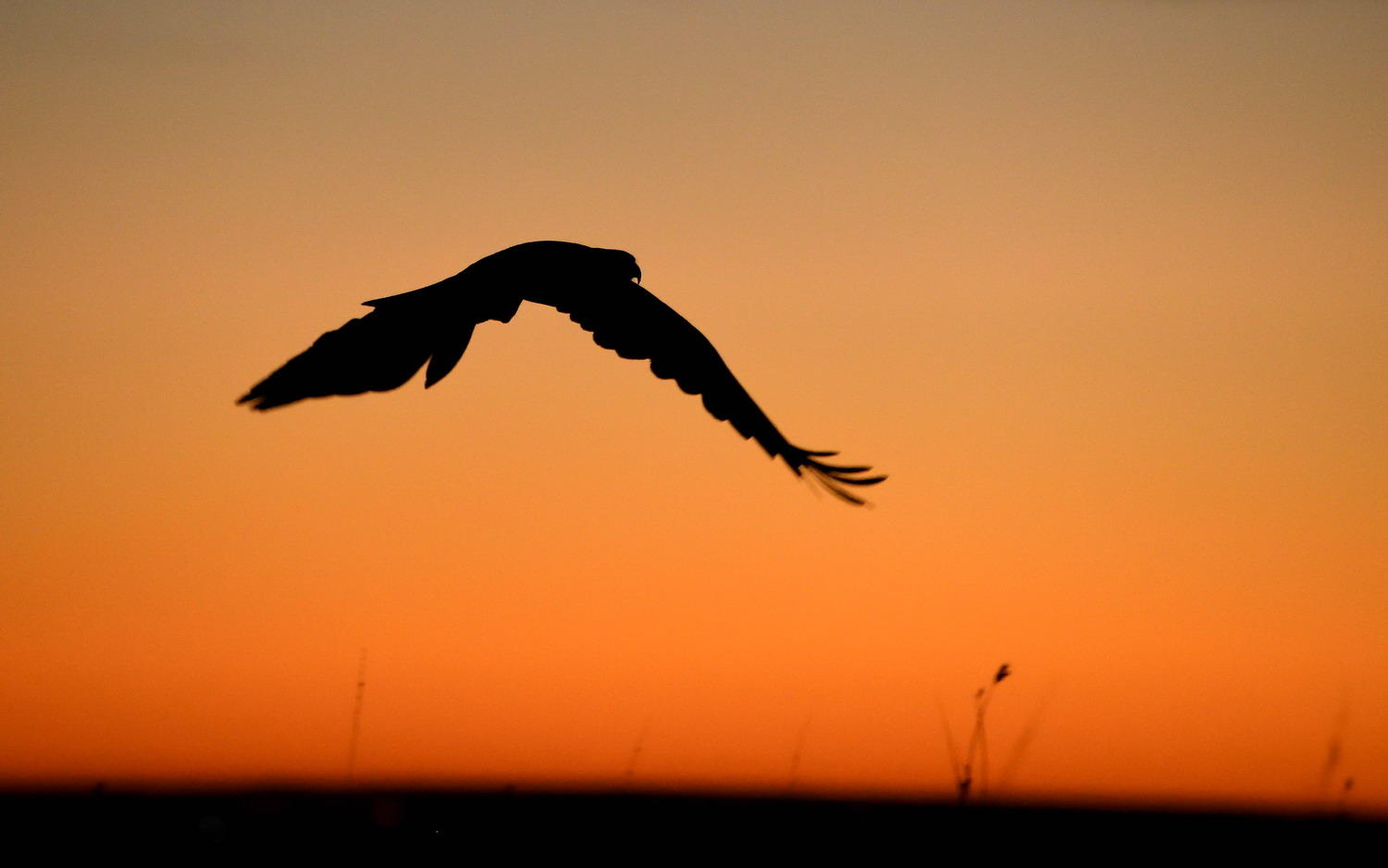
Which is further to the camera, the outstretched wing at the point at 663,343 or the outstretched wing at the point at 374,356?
the outstretched wing at the point at 663,343

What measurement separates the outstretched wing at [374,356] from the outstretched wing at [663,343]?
939mm

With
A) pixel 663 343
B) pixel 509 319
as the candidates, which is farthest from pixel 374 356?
pixel 663 343

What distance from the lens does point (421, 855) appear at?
6.45 meters

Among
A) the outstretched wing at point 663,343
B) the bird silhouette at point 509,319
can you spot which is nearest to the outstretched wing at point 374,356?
the bird silhouette at point 509,319

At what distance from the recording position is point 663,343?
7332 mm

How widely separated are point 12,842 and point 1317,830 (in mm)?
5921

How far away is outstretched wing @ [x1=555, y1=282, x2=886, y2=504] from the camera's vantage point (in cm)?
723

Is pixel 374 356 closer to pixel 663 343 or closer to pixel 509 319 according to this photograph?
pixel 509 319

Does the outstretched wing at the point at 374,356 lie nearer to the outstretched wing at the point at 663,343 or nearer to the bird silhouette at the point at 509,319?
the bird silhouette at the point at 509,319

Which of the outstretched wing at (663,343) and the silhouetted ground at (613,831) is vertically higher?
the outstretched wing at (663,343)

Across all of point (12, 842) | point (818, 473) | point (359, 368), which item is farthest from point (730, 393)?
point (12, 842)

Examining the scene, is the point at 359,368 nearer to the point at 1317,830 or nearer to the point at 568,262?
the point at 568,262

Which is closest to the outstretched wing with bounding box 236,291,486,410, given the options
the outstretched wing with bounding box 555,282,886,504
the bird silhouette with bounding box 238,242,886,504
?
the bird silhouette with bounding box 238,242,886,504

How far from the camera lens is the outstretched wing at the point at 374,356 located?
570 cm
